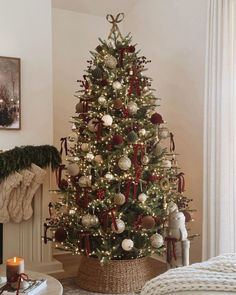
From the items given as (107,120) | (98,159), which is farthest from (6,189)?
(107,120)

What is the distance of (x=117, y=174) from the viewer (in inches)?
127

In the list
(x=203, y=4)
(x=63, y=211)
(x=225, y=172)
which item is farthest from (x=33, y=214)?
(x=203, y=4)

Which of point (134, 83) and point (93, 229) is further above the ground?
point (134, 83)

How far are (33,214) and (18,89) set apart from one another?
1222mm

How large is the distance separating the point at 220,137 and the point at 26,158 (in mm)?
1759

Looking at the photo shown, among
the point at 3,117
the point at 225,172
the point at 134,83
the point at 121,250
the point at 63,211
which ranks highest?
the point at 134,83

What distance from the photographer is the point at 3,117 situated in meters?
3.82

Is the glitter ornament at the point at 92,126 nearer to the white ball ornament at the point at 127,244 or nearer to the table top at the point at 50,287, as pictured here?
the white ball ornament at the point at 127,244

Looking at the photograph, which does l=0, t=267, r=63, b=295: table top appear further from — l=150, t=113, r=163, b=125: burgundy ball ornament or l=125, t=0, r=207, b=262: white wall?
l=125, t=0, r=207, b=262: white wall

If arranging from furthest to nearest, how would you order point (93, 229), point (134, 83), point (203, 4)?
point (203, 4) → point (134, 83) → point (93, 229)

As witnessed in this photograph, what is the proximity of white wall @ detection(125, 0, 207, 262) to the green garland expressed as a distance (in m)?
1.30

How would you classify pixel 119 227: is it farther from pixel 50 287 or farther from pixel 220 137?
pixel 220 137

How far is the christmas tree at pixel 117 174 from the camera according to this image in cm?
310

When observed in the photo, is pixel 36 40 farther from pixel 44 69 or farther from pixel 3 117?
pixel 3 117
